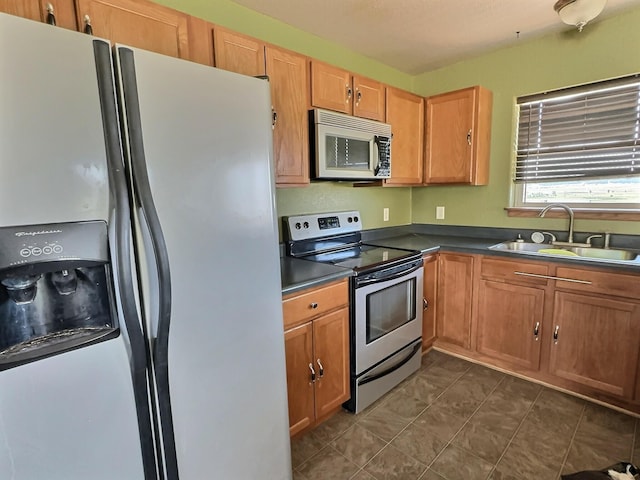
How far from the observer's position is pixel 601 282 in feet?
6.61

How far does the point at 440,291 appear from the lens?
2.75m

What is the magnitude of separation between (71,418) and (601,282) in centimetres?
254

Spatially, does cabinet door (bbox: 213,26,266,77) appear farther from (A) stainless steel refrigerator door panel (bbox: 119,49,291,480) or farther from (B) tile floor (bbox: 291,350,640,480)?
(B) tile floor (bbox: 291,350,640,480)

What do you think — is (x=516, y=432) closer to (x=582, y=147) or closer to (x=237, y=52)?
(x=582, y=147)

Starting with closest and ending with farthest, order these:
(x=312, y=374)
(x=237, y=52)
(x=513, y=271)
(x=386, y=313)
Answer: (x=237, y=52)
(x=312, y=374)
(x=386, y=313)
(x=513, y=271)

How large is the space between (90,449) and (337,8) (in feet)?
7.74

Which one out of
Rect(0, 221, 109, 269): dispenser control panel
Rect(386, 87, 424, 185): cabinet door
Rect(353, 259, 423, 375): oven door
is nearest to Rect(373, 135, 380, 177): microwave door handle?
Rect(386, 87, 424, 185): cabinet door

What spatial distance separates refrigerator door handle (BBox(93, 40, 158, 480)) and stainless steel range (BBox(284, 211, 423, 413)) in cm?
117

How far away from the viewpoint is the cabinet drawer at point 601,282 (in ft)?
6.31

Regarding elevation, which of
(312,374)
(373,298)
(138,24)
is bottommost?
(312,374)

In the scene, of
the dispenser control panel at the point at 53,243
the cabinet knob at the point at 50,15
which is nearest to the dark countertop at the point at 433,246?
the dispenser control panel at the point at 53,243

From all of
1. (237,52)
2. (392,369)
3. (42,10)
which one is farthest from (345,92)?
(392,369)

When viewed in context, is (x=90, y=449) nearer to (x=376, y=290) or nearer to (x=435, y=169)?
(x=376, y=290)

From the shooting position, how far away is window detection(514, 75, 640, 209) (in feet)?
7.59
